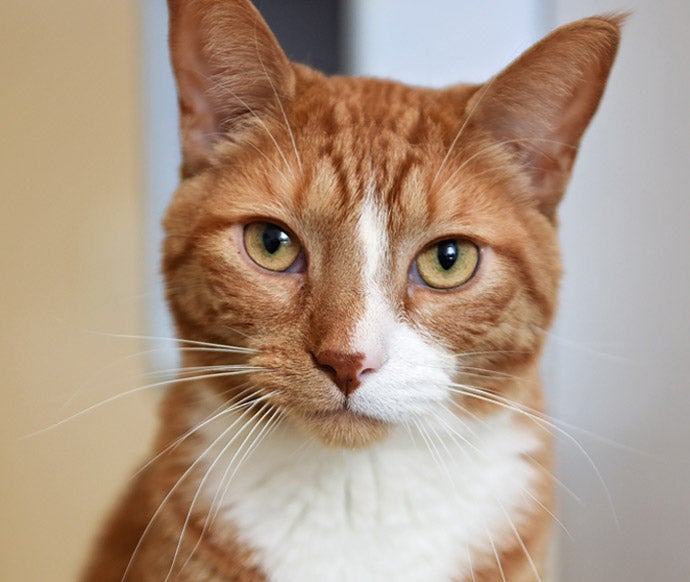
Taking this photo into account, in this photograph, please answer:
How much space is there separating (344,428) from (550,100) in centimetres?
47

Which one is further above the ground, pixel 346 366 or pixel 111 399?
pixel 346 366

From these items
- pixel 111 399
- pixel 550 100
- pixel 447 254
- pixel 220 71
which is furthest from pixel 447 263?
pixel 111 399

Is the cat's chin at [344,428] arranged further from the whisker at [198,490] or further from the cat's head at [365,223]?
the whisker at [198,490]

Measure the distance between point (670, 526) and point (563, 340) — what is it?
289mm

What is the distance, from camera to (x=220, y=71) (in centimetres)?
94

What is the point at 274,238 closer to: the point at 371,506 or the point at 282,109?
the point at 282,109

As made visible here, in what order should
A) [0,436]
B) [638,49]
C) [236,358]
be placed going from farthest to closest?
1. [0,436]
2. [638,49]
3. [236,358]

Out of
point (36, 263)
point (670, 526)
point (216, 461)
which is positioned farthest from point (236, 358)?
point (670, 526)

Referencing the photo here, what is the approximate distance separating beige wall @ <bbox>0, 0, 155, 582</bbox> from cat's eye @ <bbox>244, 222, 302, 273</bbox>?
0.95 ft

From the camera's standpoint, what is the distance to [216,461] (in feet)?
3.15

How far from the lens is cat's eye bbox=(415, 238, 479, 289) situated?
88 cm

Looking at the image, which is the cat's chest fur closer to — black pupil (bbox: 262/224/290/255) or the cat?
the cat

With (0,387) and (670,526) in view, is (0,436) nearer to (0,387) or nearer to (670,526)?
(0,387)

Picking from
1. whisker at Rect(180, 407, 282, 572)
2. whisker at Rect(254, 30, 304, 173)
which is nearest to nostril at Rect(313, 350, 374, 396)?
whisker at Rect(180, 407, 282, 572)
